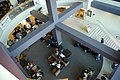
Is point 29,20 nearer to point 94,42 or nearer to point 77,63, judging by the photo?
point 77,63

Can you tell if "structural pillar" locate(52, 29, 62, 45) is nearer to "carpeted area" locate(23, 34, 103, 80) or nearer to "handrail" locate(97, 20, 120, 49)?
"carpeted area" locate(23, 34, 103, 80)

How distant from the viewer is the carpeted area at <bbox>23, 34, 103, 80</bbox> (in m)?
10.5

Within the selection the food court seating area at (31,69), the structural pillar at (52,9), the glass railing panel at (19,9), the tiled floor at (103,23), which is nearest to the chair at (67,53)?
the tiled floor at (103,23)

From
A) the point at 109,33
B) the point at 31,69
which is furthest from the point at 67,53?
the point at 109,33

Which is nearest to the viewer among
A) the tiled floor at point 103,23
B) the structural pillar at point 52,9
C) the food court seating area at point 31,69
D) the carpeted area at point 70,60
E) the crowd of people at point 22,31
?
the structural pillar at point 52,9

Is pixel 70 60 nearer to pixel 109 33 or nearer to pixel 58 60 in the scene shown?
pixel 58 60

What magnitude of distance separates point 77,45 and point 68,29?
288 centimetres

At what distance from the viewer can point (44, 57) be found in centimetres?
1167

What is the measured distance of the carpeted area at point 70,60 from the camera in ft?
34.6

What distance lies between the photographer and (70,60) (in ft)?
37.0

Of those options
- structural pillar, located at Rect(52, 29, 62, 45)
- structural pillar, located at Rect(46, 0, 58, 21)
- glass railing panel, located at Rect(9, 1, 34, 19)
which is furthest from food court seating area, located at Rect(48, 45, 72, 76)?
glass railing panel, located at Rect(9, 1, 34, 19)

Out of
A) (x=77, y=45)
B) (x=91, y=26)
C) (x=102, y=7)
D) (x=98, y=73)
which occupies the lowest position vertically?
(x=98, y=73)

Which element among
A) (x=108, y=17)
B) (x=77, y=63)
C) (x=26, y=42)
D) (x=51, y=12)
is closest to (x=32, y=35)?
(x=26, y=42)

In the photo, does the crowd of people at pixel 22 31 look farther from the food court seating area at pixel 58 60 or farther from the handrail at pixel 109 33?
the handrail at pixel 109 33
